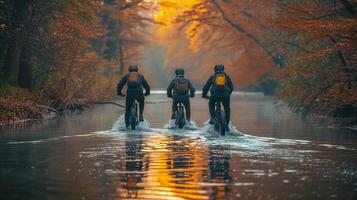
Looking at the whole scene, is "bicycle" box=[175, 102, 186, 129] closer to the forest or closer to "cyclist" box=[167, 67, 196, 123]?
"cyclist" box=[167, 67, 196, 123]

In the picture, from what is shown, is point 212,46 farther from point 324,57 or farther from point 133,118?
point 133,118

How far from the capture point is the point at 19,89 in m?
34.6

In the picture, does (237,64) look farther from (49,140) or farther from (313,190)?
(313,190)

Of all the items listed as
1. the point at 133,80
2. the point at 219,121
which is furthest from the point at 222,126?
the point at 133,80

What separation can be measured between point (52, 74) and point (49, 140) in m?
18.3

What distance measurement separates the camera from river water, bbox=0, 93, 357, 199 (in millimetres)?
11656

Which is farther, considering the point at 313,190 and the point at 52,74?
the point at 52,74

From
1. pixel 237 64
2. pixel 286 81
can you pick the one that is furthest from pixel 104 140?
pixel 237 64

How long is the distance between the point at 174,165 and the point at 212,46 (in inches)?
1693

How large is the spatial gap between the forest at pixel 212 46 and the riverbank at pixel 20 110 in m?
0.34

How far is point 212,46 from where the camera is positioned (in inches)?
2266

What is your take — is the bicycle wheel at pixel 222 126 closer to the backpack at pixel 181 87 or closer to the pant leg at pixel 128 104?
the backpack at pixel 181 87

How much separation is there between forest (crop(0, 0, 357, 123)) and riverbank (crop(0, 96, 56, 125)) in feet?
1.11

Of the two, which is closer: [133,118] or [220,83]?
[220,83]
